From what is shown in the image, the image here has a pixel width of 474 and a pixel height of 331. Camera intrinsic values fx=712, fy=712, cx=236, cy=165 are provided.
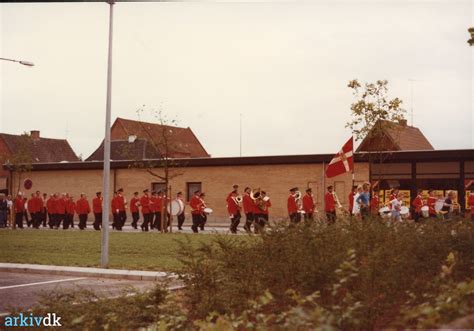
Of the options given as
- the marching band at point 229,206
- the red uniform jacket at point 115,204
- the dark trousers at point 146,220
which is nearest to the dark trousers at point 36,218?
the marching band at point 229,206

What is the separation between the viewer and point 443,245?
9.37m

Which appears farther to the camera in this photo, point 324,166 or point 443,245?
point 324,166

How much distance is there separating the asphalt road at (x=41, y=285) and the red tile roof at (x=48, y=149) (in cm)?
6309

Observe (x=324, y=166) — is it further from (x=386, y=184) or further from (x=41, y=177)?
(x=41, y=177)

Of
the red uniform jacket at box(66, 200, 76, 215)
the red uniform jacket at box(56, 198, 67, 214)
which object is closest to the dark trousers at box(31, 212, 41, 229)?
the red uniform jacket at box(56, 198, 67, 214)

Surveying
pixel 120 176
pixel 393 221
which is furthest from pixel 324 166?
pixel 393 221

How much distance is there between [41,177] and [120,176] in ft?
23.8

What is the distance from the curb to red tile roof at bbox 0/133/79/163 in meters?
61.6

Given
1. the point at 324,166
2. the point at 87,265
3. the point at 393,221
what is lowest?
the point at 87,265

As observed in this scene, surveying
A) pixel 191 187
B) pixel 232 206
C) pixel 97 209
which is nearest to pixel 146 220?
pixel 97 209

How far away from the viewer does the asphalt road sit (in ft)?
36.3

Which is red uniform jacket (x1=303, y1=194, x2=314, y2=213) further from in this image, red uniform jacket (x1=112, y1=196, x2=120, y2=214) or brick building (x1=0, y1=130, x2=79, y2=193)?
brick building (x1=0, y1=130, x2=79, y2=193)

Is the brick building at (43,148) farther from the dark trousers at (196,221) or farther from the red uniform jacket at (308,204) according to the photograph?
the red uniform jacket at (308,204)

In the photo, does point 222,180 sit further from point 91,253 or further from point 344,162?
point 91,253
